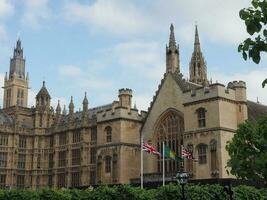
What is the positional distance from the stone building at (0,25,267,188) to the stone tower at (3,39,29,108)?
33299 mm

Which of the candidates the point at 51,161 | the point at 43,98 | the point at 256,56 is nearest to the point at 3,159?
the point at 51,161

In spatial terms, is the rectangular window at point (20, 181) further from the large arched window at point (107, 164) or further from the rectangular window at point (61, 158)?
the large arched window at point (107, 164)

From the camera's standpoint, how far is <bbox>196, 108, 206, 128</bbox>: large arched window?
50.3m

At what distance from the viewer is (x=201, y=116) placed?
5072 cm

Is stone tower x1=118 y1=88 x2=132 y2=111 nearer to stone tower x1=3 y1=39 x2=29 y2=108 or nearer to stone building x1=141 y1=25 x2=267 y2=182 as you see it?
stone building x1=141 y1=25 x2=267 y2=182

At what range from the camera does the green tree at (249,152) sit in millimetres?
28559

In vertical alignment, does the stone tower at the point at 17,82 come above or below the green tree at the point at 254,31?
above

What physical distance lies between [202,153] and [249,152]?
18.8m

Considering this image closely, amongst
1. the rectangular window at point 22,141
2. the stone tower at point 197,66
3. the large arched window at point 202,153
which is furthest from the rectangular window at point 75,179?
the stone tower at point 197,66

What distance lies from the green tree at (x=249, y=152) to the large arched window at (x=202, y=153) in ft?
49.9

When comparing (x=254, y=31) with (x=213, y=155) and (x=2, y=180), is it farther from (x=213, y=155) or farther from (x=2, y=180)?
(x=2, y=180)

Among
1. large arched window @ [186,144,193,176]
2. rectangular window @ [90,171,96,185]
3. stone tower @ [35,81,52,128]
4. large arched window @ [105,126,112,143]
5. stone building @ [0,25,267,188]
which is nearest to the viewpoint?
stone building @ [0,25,267,188]

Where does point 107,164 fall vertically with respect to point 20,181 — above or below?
above

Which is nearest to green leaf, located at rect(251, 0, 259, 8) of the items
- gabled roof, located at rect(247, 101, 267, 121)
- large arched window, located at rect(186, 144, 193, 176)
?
large arched window, located at rect(186, 144, 193, 176)
